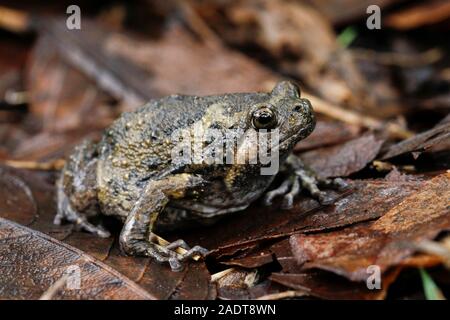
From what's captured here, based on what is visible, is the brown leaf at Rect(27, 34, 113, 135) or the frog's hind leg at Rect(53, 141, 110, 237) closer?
the frog's hind leg at Rect(53, 141, 110, 237)

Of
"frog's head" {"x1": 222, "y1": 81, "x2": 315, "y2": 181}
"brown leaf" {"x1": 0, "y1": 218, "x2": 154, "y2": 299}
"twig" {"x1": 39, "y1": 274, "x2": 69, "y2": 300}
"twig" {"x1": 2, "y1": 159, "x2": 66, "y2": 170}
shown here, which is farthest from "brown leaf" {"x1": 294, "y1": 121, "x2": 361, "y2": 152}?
"twig" {"x1": 39, "y1": 274, "x2": 69, "y2": 300}

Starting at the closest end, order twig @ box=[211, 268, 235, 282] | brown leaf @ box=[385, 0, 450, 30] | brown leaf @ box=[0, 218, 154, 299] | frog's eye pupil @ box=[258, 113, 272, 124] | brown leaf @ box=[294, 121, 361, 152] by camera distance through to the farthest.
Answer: brown leaf @ box=[0, 218, 154, 299]
twig @ box=[211, 268, 235, 282]
frog's eye pupil @ box=[258, 113, 272, 124]
brown leaf @ box=[294, 121, 361, 152]
brown leaf @ box=[385, 0, 450, 30]

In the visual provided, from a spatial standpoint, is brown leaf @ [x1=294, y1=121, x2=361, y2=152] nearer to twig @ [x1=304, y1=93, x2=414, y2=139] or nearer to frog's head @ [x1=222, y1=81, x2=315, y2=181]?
twig @ [x1=304, y1=93, x2=414, y2=139]

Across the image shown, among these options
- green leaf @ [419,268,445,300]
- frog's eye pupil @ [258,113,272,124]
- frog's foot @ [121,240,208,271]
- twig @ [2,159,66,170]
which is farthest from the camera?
twig @ [2,159,66,170]

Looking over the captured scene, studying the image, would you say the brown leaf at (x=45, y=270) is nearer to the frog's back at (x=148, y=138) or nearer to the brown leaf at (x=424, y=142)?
the frog's back at (x=148, y=138)

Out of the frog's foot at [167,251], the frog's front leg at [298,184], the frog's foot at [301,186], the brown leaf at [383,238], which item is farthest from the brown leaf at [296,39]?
the frog's foot at [167,251]

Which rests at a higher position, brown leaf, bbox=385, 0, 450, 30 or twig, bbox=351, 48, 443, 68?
brown leaf, bbox=385, 0, 450, 30

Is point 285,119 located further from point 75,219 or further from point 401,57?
point 401,57
